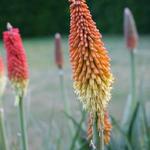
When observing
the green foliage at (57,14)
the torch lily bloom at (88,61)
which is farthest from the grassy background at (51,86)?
the torch lily bloom at (88,61)

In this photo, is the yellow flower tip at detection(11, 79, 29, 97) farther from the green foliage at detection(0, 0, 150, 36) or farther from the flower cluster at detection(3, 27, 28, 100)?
the green foliage at detection(0, 0, 150, 36)

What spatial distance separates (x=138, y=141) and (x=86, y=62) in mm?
1772

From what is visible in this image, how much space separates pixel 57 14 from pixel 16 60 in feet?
61.7

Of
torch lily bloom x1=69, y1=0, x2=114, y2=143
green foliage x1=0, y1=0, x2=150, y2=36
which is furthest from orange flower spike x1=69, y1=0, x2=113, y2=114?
green foliage x1=0, y1=0, x2=150, y2=36

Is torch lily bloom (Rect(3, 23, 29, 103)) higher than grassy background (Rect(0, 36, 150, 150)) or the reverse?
higher

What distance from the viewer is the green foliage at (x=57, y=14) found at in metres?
20.5

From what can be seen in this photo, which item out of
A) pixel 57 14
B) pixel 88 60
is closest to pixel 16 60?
pixel 88 60

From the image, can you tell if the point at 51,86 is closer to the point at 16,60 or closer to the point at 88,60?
the point at 16,60

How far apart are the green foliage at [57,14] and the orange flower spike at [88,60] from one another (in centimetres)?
1814

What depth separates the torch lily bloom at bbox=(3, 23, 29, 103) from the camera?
2869mm

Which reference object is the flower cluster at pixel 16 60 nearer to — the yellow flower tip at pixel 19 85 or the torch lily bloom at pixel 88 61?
the yellow flower tip at pixel 19 85

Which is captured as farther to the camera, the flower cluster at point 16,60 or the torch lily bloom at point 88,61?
the flower cluster at point 16,60

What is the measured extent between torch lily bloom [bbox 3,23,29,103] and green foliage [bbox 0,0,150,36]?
56.8 feet

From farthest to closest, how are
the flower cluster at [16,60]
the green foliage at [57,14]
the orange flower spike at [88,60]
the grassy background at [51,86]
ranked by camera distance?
the green foliage at [57,14]
the grassy background at [51,86]
the flower cluster at [16,60]
the orange flower spike at [88,60]
